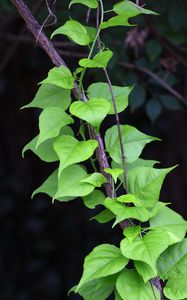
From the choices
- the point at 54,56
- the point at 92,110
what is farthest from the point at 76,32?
the point at 92,110

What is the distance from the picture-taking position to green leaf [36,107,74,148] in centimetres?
97

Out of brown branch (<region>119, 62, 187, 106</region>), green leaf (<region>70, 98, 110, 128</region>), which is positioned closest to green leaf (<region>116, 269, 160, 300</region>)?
green leaf (<region>70, 98, 110, 128</region>)

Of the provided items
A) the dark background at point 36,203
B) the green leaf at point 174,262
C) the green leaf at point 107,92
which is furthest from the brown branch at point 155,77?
the green leaf at point 174,262

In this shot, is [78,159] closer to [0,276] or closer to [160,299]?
[160,299]

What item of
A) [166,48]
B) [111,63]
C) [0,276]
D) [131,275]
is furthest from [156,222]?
[0,276]

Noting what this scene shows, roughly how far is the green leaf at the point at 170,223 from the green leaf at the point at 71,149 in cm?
16

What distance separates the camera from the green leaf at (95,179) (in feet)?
3.20

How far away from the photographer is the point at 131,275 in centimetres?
97

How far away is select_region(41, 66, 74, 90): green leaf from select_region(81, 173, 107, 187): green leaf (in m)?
0.16

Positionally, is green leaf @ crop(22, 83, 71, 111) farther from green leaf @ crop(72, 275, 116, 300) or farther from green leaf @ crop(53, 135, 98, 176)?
green leaf @ crop(72, 275, 116, 300)

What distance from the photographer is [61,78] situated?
100cm

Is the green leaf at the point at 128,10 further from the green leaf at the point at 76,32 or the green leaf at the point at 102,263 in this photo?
the green leaf at the point at 102,263

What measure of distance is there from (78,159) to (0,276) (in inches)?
94.9

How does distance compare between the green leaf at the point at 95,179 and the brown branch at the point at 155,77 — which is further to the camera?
the brown branch at the point at 155,77
